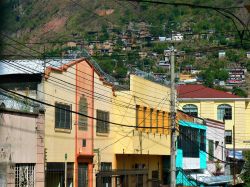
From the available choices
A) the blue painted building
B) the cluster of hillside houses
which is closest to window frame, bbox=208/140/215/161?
the blue painted building

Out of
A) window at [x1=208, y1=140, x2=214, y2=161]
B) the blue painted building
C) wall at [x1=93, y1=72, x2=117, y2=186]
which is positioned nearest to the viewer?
wall at [x1=93, y1=72, x2=117, y2=186]

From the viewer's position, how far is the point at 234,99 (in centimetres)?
7738

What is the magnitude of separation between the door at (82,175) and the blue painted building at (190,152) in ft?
Result: 43.2

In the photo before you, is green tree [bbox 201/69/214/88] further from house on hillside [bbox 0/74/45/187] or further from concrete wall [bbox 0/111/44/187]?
concrete wall [bbox 0/111/44/187]

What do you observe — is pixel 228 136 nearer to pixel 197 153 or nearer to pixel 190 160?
pixel 197 153

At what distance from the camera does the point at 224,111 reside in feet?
254

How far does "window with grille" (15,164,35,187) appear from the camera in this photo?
28047mm

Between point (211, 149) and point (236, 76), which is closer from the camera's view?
point (211, 149)

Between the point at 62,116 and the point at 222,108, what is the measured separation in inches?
1838

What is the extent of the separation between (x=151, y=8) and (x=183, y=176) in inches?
5249

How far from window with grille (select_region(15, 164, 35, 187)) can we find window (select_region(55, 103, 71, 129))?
270 centimetres

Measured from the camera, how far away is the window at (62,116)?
31.3 m

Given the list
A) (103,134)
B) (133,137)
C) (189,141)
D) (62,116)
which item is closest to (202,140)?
(189,141)

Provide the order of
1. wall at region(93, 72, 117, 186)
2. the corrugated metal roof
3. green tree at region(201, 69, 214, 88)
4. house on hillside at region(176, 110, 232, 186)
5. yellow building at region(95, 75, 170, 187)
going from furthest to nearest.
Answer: green tree at region(201, 69, 214, 88) → house on hillside at region(176, 110, 232, 186) → yellow building at region(95, 75, 170, 187) → wall at region(93, 72, 117, 186) → the corrugated metal roof
